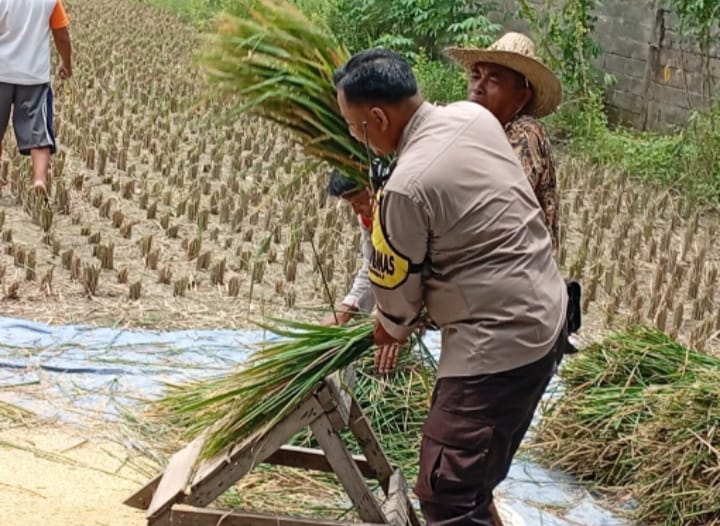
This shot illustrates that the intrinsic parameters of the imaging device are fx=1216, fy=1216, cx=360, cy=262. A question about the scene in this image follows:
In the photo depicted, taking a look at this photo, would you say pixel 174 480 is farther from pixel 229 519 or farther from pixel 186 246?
pixel 186 246

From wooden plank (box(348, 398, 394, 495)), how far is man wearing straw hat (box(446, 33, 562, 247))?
0.80m

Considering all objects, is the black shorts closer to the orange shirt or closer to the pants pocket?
the orange shirt

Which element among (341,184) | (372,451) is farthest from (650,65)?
(372,451)

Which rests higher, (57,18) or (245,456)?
(57,18)

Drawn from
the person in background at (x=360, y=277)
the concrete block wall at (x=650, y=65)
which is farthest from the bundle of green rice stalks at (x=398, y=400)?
the concrete block wall at (x=650, y=65)

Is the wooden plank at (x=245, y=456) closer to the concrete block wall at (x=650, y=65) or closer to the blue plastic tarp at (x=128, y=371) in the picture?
the blue plastic tarp at (x=128, y=371)

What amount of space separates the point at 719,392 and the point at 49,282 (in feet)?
11.0

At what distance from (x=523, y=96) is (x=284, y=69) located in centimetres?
77

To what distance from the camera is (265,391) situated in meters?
3.52

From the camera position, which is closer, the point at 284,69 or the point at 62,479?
the point at 284,69

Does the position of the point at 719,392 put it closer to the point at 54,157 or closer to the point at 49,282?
the point at 49,282

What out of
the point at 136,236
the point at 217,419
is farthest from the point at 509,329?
the point at 136,236

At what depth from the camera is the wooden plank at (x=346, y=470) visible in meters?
3.44

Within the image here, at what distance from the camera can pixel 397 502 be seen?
11.9 ft
